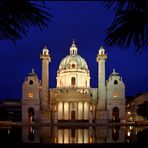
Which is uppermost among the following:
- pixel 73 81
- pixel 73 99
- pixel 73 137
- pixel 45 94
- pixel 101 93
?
pixel 73 81

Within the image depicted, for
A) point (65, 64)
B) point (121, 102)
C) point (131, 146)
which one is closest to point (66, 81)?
point (65, 64)

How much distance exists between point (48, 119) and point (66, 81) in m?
19.9

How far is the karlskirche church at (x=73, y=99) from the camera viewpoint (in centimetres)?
7419

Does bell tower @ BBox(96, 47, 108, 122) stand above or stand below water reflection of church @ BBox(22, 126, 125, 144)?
above

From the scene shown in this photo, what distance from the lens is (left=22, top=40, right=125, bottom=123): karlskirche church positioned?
7419 centimetres

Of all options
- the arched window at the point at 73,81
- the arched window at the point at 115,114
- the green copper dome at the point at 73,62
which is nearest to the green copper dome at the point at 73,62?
the green copper dome at the point at 73,62

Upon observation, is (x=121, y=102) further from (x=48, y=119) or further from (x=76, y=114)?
(x=48, y=119)

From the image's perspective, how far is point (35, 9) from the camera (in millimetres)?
2883

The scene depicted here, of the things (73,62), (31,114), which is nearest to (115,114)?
(73,62)

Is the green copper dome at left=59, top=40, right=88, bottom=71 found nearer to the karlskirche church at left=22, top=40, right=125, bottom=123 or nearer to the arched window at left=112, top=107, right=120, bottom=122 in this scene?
the karlskirche church at left=22, top=40, right=125, bottom=123

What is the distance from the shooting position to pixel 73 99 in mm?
76250

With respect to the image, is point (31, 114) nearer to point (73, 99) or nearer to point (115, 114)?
point (73, 99)

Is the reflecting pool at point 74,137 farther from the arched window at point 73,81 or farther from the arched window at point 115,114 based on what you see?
the arched window at point 73,81

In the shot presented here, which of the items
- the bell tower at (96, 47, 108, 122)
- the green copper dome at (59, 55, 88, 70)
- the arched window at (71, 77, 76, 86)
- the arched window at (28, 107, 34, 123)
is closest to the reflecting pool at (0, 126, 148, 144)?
the bell tower at (96, 47, 108, 122)
